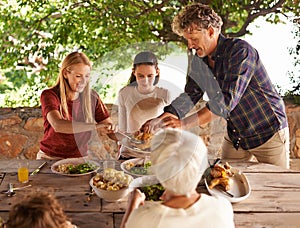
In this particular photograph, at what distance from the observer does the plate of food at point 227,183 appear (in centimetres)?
186

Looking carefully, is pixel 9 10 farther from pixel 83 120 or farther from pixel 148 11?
pixel 83 120

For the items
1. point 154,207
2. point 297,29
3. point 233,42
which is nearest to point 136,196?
point 154,207

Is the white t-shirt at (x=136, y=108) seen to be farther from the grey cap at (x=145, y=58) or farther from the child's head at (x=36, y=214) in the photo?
the child's head at (x=36, y=214)

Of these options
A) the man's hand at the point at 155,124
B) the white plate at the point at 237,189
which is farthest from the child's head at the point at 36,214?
the man's hand at the point at 155,124

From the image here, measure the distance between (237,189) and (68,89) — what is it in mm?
1054

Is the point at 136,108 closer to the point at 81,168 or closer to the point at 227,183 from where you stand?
the point at 81,168

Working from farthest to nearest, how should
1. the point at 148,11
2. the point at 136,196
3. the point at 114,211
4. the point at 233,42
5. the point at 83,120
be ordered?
the point at 148,11
the point at 83,120
the point at 233,42
the point at 114,211
the point at 136,196

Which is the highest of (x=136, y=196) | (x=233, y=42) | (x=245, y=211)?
(x=233, y=42)

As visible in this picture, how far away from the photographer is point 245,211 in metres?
1.75

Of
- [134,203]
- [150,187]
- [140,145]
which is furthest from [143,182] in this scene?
[134,203]

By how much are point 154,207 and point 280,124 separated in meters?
1.23

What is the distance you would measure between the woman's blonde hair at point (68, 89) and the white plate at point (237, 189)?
0.83m

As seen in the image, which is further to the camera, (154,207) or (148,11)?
(148,11)

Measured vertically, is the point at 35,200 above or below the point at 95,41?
below
